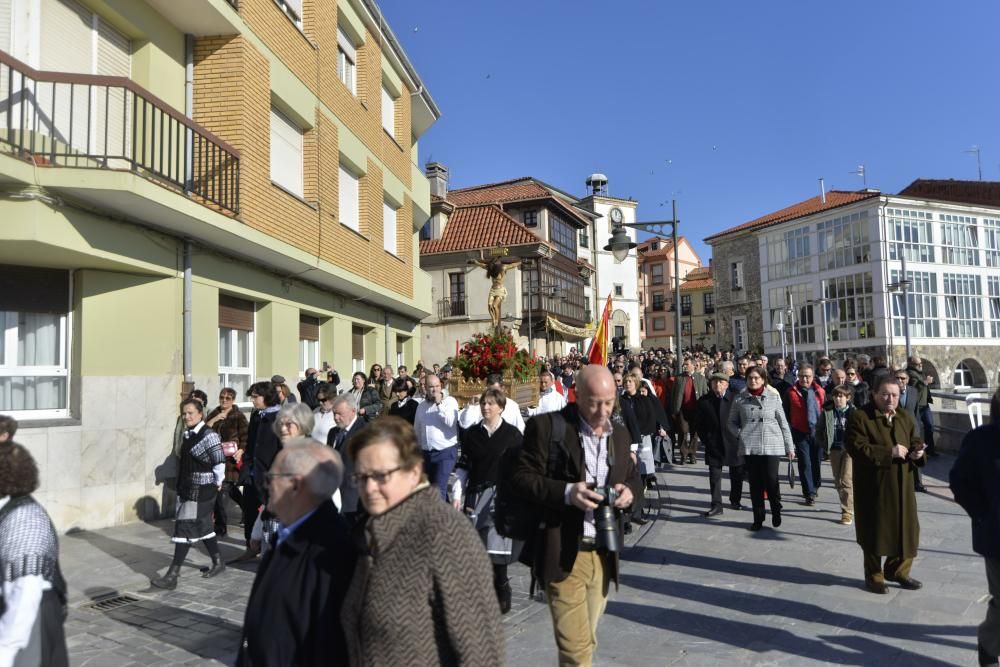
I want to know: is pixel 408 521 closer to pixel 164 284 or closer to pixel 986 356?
pixel 164 284

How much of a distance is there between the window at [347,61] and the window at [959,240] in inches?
1765

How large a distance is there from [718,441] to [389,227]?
40.3ft

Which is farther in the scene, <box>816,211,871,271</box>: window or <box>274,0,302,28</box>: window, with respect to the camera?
<box>816,211,871,271</box>: window

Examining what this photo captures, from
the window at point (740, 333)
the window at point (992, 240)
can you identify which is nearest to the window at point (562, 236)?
the window at point (740, 333)

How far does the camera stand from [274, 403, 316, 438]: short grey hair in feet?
17.4

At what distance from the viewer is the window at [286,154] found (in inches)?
513

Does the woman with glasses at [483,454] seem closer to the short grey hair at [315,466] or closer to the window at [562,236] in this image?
the short grey hair at [315,466]

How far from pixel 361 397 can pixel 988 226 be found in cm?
5231

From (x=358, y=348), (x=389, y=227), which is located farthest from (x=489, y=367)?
(x=389, y=227)

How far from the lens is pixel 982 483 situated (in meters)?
4.27

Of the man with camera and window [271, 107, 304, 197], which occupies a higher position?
window [271, 107, 304, 197]

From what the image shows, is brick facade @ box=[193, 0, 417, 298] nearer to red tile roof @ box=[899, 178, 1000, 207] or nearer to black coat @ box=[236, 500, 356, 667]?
black coat @ box=[236, 500, 356, 667]

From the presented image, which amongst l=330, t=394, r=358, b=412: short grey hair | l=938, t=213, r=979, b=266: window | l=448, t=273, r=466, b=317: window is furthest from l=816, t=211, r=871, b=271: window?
l=330, t=394, r=358, b=412: short grey hair

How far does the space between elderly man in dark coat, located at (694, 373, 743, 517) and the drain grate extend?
22.0ft
